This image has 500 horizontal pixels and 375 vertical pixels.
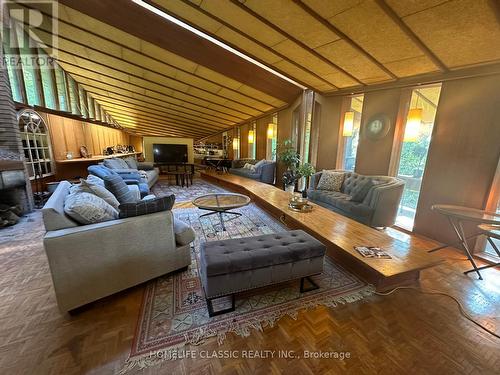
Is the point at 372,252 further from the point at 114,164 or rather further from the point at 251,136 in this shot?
→ the point at 251,136

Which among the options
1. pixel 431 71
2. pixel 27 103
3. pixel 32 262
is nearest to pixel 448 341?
pixel 431 71

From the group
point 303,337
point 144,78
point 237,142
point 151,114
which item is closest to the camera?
point 303,337

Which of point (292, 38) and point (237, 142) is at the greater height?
point (292, 38)

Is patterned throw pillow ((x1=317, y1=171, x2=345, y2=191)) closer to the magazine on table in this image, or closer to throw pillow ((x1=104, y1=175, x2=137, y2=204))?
the magazine on table

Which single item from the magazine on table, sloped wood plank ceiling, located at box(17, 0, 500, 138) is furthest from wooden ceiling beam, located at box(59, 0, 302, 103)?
the magazine on table

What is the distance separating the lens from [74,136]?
6211 mm

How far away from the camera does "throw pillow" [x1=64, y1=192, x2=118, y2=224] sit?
1621 mm

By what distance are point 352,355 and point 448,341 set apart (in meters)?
0.74

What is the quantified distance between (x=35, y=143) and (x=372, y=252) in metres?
6.80

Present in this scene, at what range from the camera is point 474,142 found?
2.57 metres

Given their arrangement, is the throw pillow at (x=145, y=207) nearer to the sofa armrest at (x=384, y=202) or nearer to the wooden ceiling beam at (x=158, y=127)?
the sofa armrest at (x=384, y=202)

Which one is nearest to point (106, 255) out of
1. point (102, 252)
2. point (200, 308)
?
point (102, 252)

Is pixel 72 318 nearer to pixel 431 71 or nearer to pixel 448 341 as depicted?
pixel 448 341

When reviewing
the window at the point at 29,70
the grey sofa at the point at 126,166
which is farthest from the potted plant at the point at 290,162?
the window at the point at 29,70
